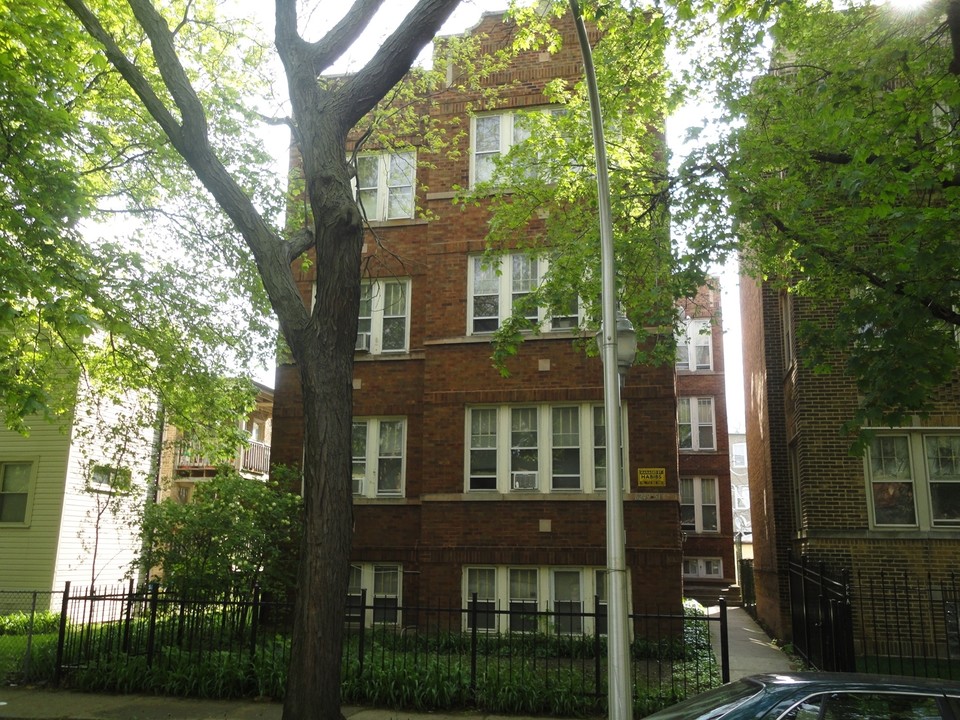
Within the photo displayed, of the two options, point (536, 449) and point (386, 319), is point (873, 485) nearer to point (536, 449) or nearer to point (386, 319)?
point (536, 449)

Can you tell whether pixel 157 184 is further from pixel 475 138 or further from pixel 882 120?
pixel 882 120

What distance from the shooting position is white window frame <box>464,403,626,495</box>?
52.7 feet

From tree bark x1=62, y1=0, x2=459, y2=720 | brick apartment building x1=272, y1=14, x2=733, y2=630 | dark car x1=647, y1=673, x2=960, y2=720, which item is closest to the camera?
dark car x1=647, y1=673, x2=960, y2=720

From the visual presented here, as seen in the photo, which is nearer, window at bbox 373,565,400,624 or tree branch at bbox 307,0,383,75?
tree branch at bbox 307,0,383,75

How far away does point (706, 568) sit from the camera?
97.4 ft

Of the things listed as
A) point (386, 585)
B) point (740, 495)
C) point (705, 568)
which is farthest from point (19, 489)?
point (740, 495)

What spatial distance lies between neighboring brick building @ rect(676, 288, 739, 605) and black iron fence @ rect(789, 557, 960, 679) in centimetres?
1419

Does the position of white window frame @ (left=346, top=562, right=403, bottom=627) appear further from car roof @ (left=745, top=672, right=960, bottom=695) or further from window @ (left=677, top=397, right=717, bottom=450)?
window @ (left=677, top=397, right=717, bottom=450)

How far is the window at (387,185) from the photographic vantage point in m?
18.8

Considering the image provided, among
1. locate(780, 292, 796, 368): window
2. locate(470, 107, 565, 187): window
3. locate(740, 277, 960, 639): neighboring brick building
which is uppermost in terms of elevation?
locate(470, 107, 565, 187): window

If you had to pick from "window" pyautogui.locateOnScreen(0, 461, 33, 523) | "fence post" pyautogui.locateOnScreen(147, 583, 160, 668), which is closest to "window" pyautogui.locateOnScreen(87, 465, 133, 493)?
"window" pyautogui.locateOnScreen(0, 461, 33, 523)

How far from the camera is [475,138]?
18234 millimetres

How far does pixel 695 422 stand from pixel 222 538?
830 inches

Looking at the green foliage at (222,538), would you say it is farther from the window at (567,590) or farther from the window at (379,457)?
the window at (567,590)
